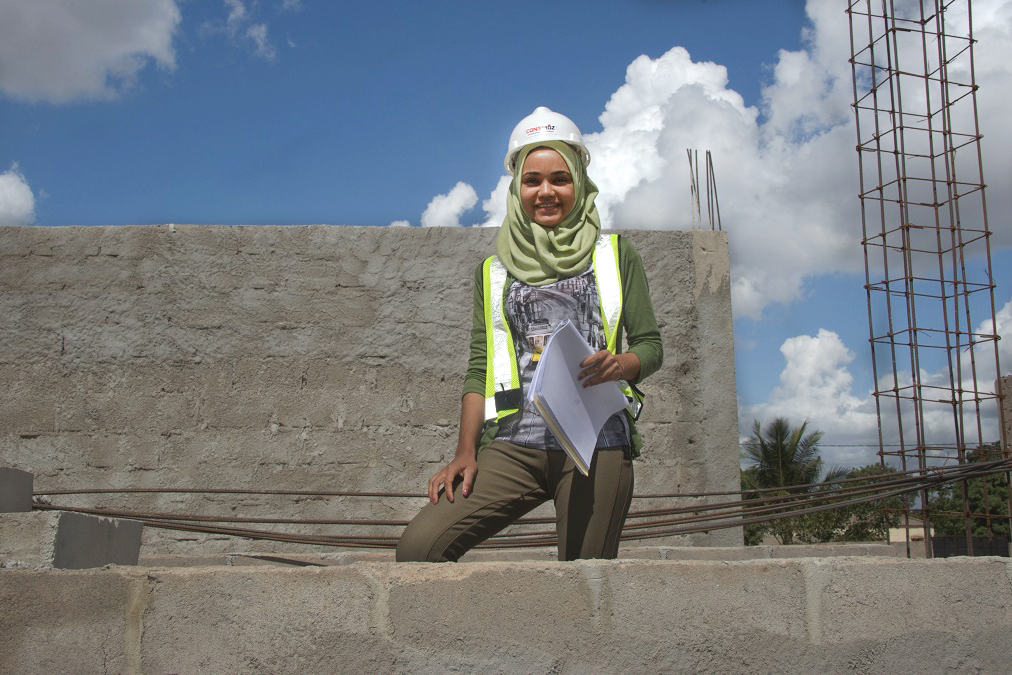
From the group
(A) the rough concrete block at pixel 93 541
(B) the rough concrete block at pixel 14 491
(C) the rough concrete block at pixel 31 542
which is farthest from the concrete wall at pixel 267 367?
(C) the rough concrete block at pixel 31 542

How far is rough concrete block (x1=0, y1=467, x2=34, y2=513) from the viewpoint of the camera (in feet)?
9.33

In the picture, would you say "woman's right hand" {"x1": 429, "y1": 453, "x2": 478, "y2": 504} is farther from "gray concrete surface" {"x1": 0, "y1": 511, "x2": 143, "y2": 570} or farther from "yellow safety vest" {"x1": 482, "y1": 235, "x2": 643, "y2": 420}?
"gray concrete surface" {"x1": 0, "y1": 511, "x2": 143, "y2": 570}

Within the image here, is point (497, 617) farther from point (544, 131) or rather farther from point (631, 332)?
point (544, 131)

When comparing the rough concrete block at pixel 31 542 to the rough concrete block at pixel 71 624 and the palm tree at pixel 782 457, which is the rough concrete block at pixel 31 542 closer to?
the rough concrete block at pixel 71 624

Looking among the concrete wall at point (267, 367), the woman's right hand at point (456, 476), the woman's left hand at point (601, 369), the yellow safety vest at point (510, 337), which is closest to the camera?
the woman's left hand at point (601, 369)

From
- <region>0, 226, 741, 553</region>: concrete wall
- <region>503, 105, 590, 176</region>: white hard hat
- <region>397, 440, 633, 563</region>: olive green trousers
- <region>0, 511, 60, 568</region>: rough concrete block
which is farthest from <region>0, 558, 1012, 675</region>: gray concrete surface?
<region>0, 226, 741, 553</region>: concrete wall

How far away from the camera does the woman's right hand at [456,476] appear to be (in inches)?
94.2

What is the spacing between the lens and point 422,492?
17.4 feet

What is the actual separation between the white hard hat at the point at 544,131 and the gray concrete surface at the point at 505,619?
1.22m

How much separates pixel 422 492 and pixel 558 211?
3020 millimetres

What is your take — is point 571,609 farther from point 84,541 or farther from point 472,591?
point 84,541

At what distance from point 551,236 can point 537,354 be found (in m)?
0.35

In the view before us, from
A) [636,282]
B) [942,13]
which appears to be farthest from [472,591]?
[942,13]

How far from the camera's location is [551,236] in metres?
2.60
